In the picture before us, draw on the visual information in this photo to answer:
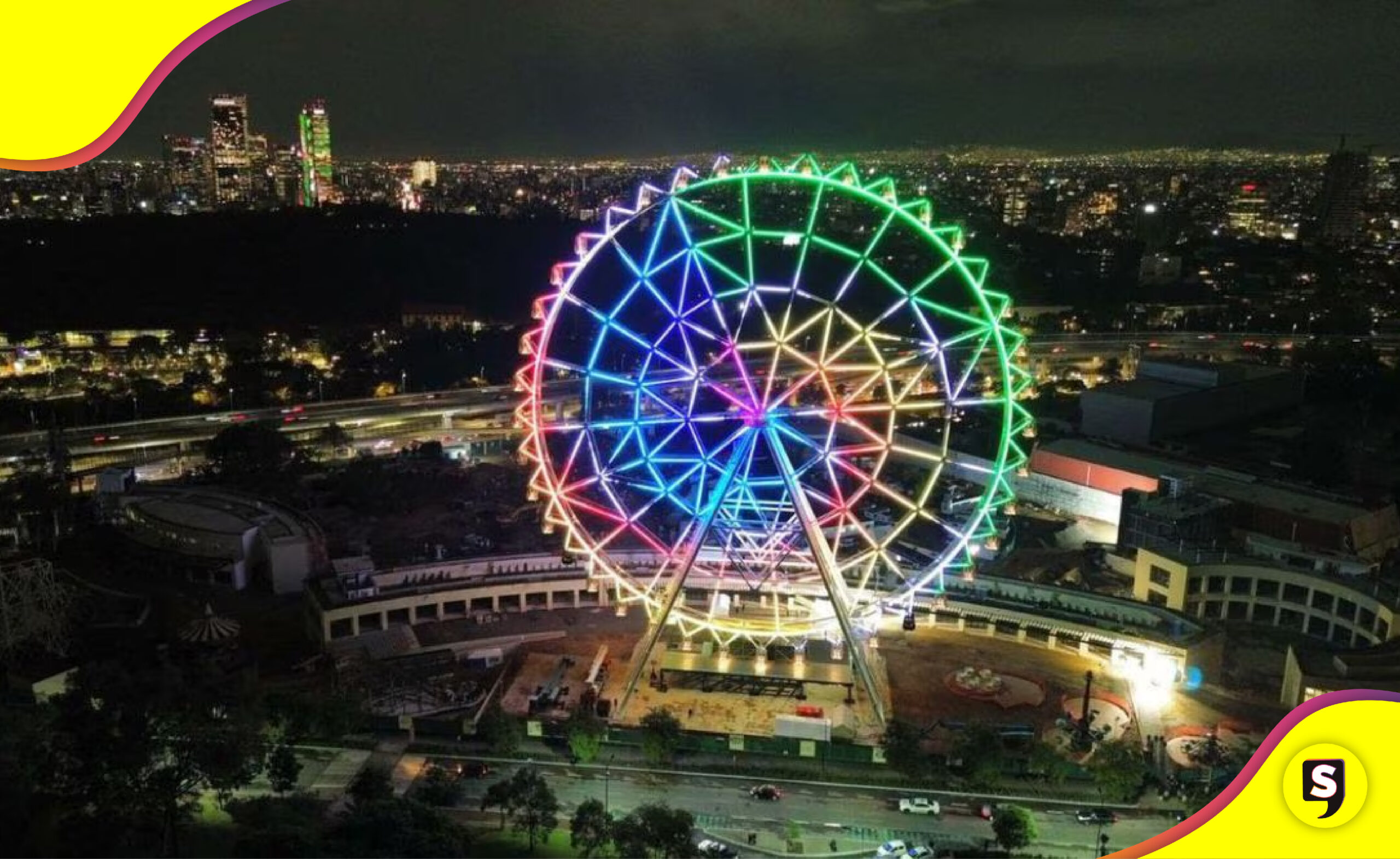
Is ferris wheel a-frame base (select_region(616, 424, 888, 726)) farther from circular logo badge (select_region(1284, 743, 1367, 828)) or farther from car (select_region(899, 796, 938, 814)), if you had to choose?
circular logo badge (select_region(1284, 743, 1367, 828))

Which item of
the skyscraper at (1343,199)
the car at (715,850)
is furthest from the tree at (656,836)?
the skyscraper at (1343,199)

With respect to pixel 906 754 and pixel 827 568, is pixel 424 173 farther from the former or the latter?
pixel 906 754

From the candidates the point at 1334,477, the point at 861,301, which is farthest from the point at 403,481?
the point at 861,301

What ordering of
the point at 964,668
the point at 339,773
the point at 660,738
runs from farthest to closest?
the point at 964,668, the point at 660,738, the point at 339,773

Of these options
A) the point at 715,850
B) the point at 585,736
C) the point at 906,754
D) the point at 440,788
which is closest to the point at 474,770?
the point at 440,788

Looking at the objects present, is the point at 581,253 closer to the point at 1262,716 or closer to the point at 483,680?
the point at 483,680
